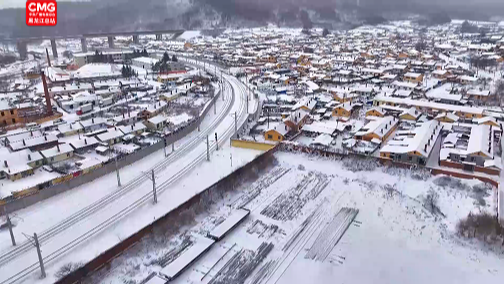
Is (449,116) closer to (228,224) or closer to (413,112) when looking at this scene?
(413,112)

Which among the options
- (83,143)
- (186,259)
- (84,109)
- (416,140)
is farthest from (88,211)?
(84,109)

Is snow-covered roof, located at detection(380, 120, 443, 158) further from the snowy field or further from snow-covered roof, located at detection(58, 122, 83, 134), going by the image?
snow-covered roof, located at detection(58, 122, 83, 134)

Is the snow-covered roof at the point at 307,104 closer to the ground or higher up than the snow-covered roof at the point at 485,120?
closer to the ground

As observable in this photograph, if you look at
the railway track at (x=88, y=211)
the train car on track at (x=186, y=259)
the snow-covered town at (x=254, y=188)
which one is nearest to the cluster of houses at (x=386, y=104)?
the snow-covered town at (x=254, y=188)

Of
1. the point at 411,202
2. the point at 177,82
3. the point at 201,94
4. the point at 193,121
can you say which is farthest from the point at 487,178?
the point at 177,82

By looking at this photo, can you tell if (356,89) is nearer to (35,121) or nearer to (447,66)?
(447,66)

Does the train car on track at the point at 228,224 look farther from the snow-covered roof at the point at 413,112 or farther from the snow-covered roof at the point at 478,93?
the snow-covered roof at the point at 478,93
